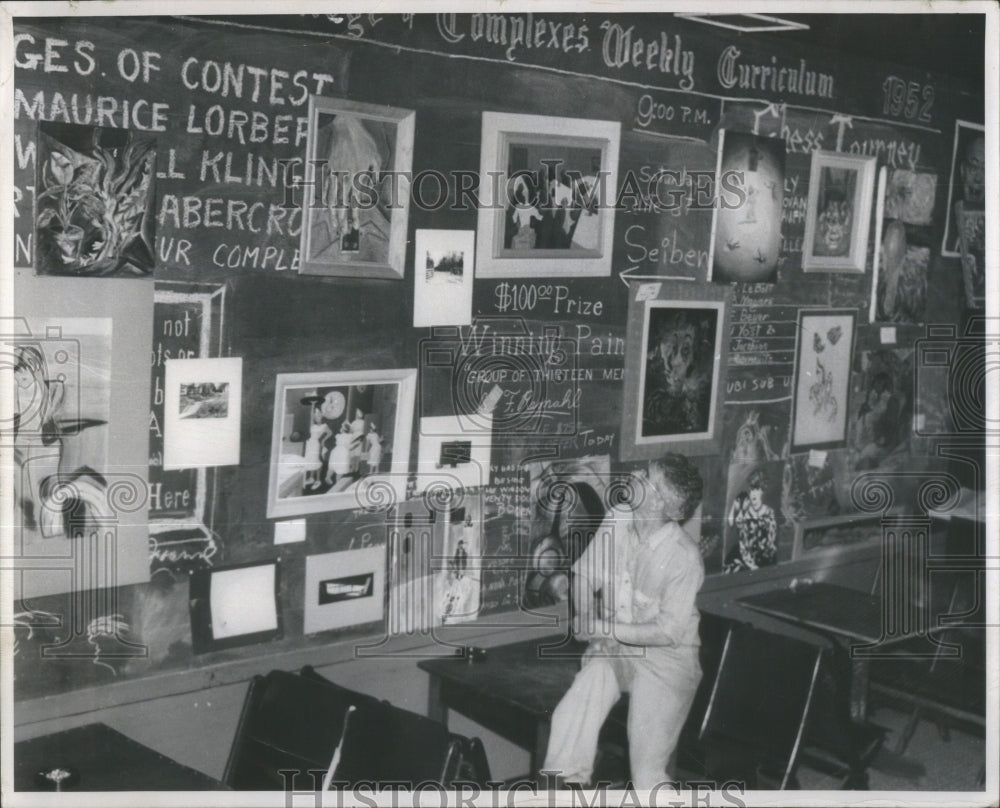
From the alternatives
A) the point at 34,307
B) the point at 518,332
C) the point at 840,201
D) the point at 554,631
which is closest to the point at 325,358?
the point at 518,332

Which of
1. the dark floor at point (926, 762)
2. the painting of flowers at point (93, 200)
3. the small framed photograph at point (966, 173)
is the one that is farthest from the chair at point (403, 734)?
the small framed photograph at point (966, 173)

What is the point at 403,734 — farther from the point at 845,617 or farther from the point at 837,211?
the point at 837,211

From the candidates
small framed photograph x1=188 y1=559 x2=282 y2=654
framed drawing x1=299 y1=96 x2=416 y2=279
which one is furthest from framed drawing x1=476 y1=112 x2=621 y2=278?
small framed photograph x1=188 y1=559 x2=282 y2=654

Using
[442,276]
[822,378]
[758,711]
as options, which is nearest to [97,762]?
[442,276]

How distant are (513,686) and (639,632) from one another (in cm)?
32

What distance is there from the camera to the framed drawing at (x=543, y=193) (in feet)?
8.14

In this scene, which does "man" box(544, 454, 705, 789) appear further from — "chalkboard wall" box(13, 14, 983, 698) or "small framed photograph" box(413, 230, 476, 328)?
"small framed photograph" box(413, 230, 476, 328)

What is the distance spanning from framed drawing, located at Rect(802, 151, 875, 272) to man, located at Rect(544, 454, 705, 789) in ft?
2.05

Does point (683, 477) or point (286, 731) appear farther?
point (683, 477)

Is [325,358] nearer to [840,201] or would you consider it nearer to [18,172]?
[18,172]

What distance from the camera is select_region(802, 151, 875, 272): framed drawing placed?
270 centimetres

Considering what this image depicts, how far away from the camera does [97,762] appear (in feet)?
7.78

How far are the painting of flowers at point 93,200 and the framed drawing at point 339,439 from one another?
1.40 ft

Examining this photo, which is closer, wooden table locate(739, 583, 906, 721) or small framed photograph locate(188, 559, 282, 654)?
small framed photograph locate(188, 559, 282, 654)
